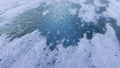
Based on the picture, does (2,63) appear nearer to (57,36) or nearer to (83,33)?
(57,36)

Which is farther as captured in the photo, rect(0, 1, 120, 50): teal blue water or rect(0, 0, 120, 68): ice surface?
rect(0, 1, 120, 50): teal blue water

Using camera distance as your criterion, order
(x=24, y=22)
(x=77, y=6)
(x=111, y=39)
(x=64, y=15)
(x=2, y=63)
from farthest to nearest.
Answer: (x=77, y=6), (x=64, y=15), (x=24, y=22), (x=111, y=39), (x=2, y=63)

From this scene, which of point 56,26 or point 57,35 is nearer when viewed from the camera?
point 57,35

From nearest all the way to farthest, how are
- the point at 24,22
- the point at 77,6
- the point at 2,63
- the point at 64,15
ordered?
the point at 2,63
the point at 24,22
the point at 64,15
the point at 77,6

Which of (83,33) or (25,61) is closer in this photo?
(25,61)

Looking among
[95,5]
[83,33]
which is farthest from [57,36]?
[95,5]

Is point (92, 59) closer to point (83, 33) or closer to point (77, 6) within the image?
point (83, 33)

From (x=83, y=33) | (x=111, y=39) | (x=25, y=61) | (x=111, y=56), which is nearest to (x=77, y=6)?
(x=83, y=33)

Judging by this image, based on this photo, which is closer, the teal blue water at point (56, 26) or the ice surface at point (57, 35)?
the ice surface at point (57, 35)

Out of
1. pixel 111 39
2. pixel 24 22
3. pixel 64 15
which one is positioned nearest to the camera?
pixel 111 39
